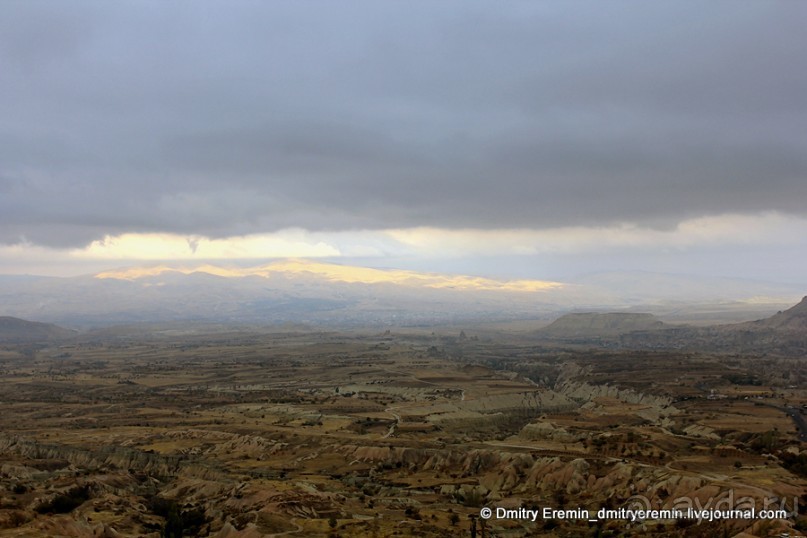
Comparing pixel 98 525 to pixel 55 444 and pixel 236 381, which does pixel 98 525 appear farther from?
pixel 236 381

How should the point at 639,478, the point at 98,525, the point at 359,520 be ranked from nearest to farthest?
the point at 98,525
the point at 359,520
the point at 639,478

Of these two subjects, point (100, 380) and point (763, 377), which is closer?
point (763, 377)

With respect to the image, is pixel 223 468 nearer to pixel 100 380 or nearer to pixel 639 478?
pixel 639 478

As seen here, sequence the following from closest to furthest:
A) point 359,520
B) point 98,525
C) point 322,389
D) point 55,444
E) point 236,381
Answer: point 98,525, point 359,520, point 55,444, point 322,389, point 236,381

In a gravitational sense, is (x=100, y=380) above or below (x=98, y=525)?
below

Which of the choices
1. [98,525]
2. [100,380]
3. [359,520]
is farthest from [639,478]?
[100,380]

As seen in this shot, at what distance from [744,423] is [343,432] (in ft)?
199

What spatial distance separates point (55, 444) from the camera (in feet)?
271

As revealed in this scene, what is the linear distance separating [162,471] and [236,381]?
103 metres

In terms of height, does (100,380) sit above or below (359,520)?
below

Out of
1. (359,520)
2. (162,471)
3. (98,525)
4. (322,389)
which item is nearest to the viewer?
(98,525)

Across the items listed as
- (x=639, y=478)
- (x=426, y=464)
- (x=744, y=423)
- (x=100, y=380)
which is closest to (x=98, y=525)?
(x=426, y=464)

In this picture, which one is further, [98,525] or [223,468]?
[223,468]

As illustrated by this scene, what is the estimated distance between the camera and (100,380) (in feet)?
564
